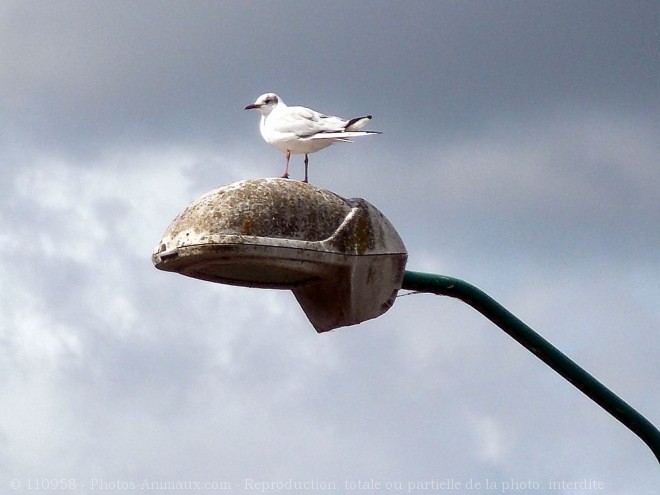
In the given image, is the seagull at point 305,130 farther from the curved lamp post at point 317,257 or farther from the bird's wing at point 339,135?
the curved lamp post at point 317,257

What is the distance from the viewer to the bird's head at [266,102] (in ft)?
51.2

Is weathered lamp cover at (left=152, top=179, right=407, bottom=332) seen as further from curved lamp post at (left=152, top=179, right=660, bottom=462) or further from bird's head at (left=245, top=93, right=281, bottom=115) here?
bird's head at (left=245, top=93, right=281, bottom=115)

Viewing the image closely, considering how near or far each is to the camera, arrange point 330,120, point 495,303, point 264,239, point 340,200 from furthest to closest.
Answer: point 330,120 → point 495,303 → point 340,200 → point 264,239

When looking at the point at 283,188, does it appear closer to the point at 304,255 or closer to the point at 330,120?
the point at 304,255

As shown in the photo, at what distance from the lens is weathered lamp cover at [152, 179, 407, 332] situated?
5336 mm

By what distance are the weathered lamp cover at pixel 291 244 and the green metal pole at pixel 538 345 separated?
24cm

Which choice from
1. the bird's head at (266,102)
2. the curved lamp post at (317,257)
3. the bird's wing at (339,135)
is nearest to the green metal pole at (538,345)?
the curved lamp post at (317,257)

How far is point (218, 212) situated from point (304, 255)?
0.37 m

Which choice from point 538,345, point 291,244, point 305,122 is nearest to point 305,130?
point 305,122

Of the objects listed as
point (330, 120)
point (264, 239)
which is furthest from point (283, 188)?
point (330, 120)

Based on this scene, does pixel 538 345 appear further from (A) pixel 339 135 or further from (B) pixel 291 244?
(A) pixel 339 135

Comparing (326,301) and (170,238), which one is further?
(326,301)

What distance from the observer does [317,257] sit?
5465mm

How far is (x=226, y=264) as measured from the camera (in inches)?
214
